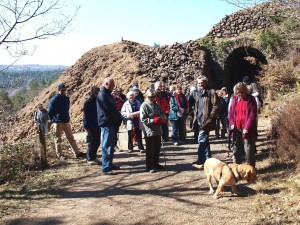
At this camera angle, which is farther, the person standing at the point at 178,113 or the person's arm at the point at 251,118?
the person standing at the point at 178,113

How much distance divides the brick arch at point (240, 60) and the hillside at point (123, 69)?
1.51 metres

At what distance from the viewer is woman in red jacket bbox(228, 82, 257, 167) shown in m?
6.06

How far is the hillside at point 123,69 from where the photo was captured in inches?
811

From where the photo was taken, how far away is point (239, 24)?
21.7 m

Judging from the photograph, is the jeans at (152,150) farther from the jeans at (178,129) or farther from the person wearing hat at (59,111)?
the jeans at (178,129)

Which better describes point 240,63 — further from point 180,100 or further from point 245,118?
point 245,118

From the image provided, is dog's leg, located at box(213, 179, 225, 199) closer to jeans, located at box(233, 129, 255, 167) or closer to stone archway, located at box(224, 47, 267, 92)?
jeans, located at box(233, 129, 255, 167)

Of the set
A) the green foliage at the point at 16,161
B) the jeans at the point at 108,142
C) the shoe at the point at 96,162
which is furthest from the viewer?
the shoe at the point at 96,162

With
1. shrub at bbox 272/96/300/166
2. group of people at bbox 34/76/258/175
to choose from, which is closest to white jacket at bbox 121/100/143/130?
group of people at bbox 34/76/258/175

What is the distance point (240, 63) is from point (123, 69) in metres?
8.36

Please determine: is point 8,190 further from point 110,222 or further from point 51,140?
point 51,140

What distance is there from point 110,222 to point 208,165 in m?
1.86

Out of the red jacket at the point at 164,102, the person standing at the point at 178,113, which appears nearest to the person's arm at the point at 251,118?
the red jacket at the point at 164,102

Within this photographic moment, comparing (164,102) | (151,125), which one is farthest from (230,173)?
(164,102)
